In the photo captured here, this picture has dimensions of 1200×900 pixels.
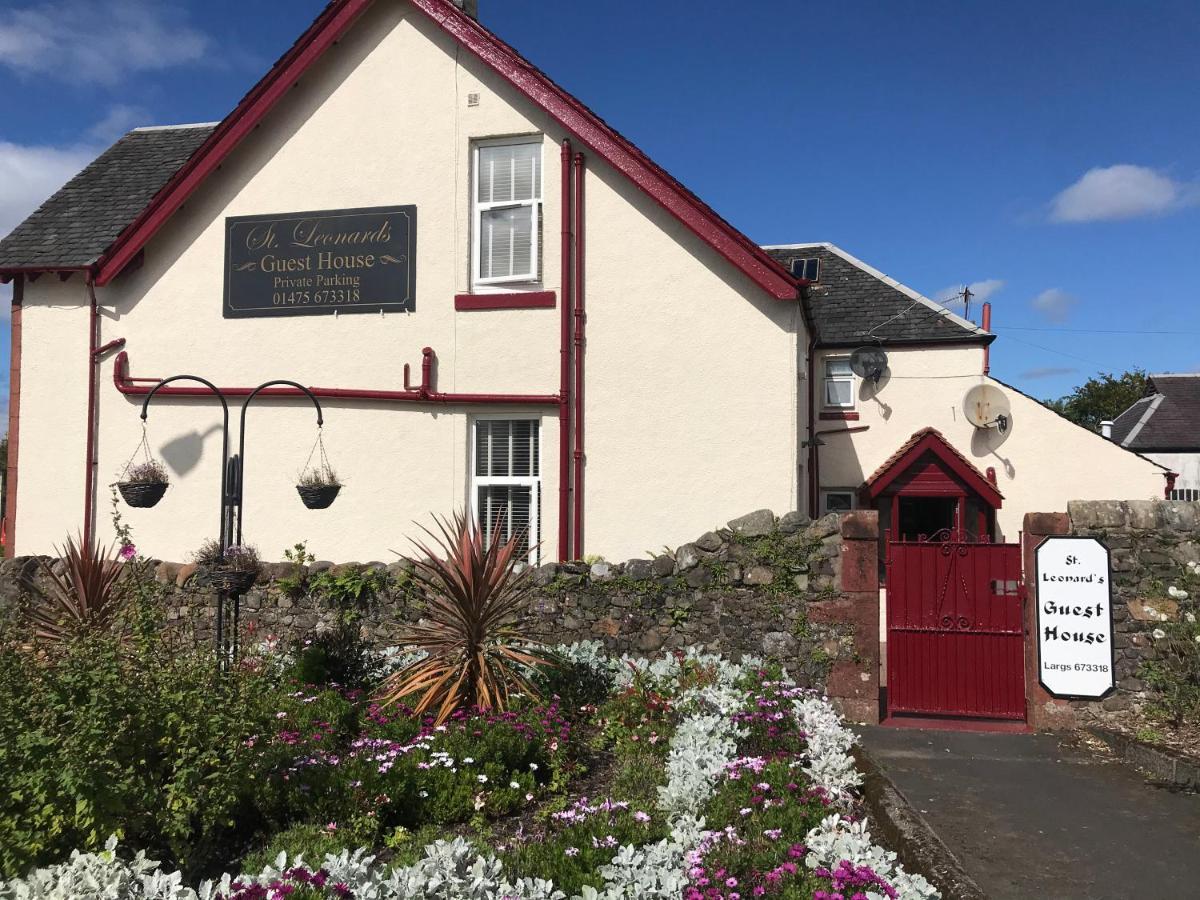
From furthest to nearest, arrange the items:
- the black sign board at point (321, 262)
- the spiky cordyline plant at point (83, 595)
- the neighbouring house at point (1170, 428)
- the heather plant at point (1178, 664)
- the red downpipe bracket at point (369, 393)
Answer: the neighbouring house at point (1170, 428), the black sign board at point (321, 262), the red downpipe bracket at point (369, 393), the spiky cordyline plant at point (83, 595), the heather plant at point (1178, 664)

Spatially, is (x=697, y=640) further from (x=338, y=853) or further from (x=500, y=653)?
(x=338, y=853)

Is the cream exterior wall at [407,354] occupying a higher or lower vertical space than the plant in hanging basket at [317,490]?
higher

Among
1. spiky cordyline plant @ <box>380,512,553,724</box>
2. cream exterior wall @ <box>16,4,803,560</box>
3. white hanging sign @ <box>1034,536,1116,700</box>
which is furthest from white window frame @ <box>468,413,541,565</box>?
white hanging sign @ <box>1034,536,1116,700</box>

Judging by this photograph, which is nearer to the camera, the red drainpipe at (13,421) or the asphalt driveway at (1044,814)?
the asphalt driveway at (1044,814)

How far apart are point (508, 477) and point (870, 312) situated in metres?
9.24

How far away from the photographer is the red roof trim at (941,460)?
14.1 meters

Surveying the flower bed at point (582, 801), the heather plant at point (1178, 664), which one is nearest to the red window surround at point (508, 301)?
the flower bed at point (582, 801)

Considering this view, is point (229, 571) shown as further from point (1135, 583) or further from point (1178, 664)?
point (1178, 664)

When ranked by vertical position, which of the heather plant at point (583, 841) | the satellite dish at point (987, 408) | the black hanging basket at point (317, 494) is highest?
the satellite dish at point (987, 408)

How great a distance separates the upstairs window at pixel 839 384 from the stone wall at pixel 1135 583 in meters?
7.95

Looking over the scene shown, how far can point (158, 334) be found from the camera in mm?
10953

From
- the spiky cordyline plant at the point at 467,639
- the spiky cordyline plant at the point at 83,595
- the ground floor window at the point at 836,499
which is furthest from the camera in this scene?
the ground floor window at the point at 836,499

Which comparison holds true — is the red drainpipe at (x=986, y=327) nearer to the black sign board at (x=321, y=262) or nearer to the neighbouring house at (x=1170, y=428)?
the black sign board at (x=321, y=262)

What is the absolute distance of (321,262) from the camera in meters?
10.7
